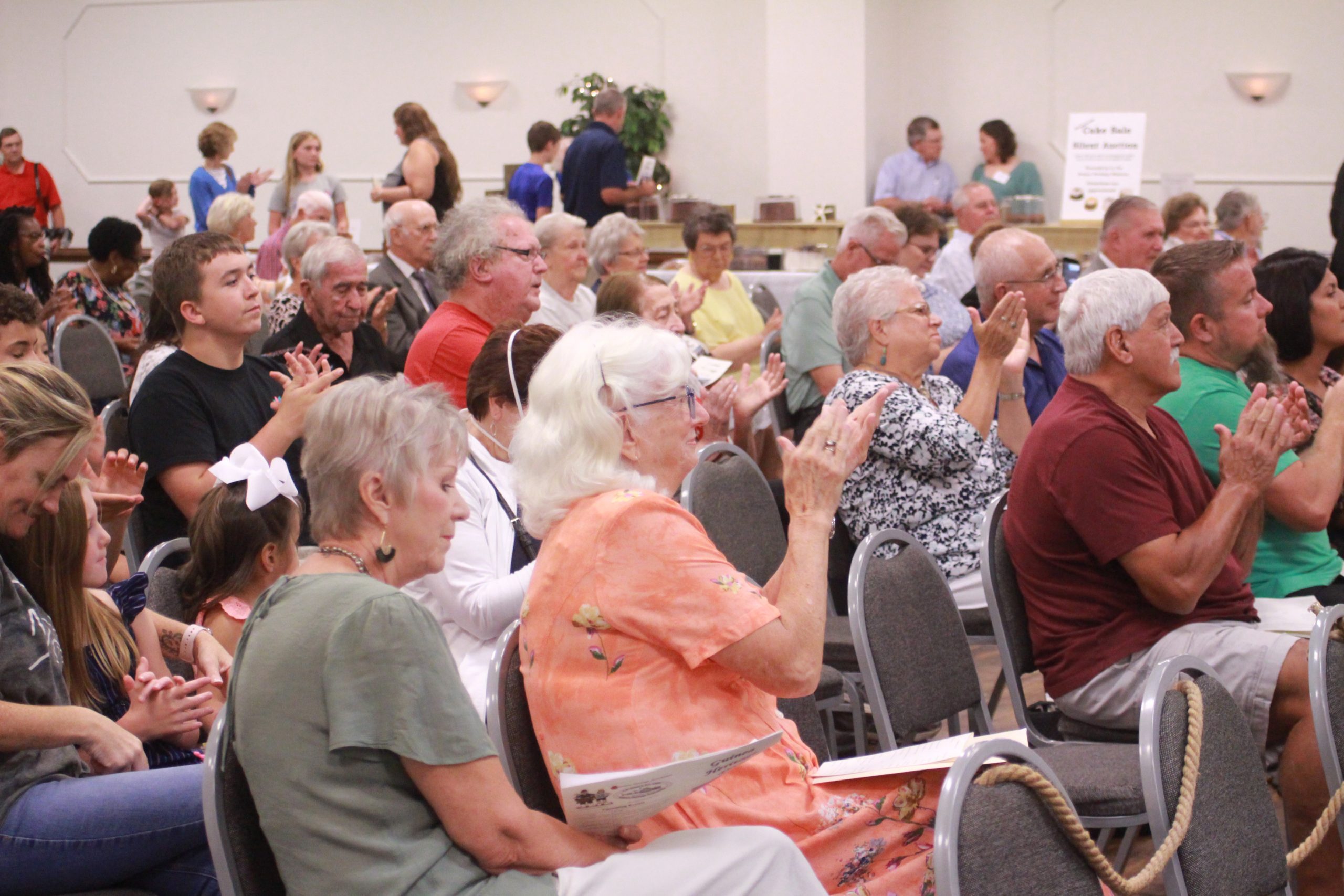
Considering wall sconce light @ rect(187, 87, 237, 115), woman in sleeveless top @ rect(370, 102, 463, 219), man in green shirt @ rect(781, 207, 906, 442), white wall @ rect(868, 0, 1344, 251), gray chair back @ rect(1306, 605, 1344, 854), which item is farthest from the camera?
wall sconce light @ rect(187, 87, 237, 115)

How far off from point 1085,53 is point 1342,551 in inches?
308

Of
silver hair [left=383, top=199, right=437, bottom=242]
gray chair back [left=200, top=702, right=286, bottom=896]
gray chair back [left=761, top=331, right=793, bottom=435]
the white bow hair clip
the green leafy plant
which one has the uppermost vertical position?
the green leafy plant

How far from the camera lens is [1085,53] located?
10.2 metres

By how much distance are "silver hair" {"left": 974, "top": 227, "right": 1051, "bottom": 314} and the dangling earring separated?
8.87 ft

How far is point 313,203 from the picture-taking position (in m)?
6.50

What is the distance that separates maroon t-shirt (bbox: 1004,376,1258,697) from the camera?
2451 millimetres

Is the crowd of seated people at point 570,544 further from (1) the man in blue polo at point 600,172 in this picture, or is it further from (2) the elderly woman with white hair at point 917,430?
(1) the man in blue polo at point 600,172

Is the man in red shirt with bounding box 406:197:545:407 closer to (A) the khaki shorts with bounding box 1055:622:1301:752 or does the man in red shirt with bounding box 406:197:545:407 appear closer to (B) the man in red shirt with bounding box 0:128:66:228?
(A) the khaki shorts with bounding box 1055:622:1301:752

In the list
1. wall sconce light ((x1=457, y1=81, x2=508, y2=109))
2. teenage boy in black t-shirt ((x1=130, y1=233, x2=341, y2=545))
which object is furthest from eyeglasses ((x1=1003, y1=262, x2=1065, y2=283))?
wall sconce light ((x1=457, y1=81, x2=508, y2=109))

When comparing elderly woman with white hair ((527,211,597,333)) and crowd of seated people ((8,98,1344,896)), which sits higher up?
elderly woman with white hair ((527,211,597,333))

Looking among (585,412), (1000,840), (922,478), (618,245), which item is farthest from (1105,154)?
(1000,840)

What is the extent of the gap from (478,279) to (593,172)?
457 cm

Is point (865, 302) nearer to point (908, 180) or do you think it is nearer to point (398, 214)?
point (398, 214)

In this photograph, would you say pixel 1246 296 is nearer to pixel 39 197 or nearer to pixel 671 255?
pixel 671 255
